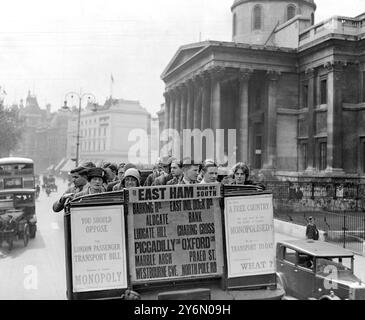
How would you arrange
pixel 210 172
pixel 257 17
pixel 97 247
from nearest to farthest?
pixel 97 247 < pixel 210 172 < pixel 257 17

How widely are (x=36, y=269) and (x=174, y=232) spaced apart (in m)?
5.84

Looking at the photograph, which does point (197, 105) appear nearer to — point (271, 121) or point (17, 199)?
point (271, 121)

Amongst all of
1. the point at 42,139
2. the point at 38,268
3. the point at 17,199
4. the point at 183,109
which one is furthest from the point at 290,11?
the point at 38,268

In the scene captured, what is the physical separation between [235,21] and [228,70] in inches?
418

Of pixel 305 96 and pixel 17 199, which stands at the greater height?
pixel 305 96

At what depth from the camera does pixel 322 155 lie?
31078 millimetres

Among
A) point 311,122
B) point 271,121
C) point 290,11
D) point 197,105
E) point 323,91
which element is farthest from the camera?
point 290,11

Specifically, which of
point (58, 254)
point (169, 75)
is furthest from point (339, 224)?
point (169, 75)

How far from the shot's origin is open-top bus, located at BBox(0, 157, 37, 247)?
40.2 ft

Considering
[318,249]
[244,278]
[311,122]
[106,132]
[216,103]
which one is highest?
[216,103]

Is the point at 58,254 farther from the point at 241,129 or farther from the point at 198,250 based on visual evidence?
the point at 241,129

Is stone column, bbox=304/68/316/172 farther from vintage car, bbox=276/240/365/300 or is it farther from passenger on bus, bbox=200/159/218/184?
passenger on bus, bbox=200/159/218/184
